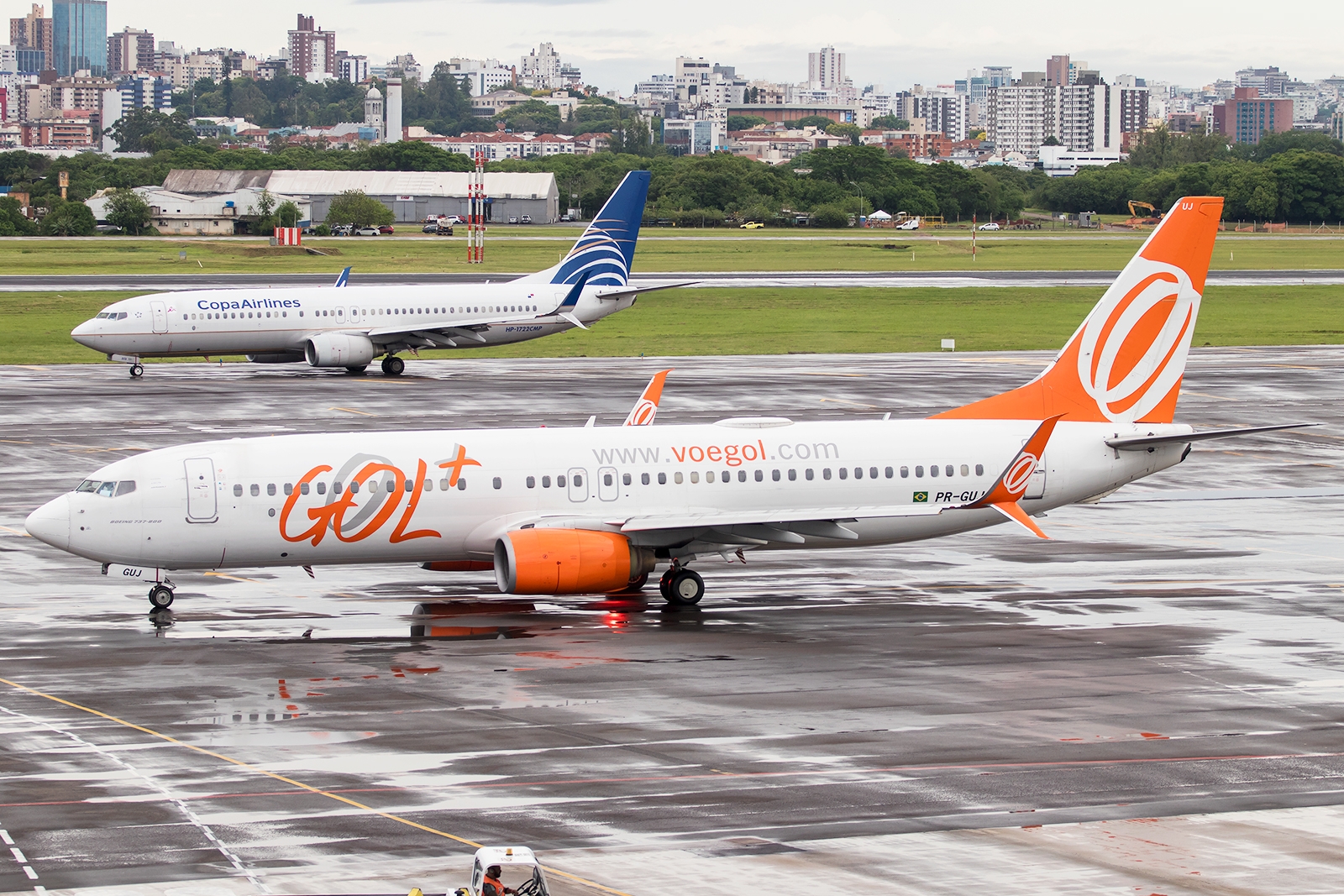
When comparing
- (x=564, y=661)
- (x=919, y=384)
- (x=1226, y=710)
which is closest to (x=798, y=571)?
(x=564, y=661)

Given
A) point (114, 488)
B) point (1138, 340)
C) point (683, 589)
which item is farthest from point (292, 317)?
point (1138, 340)

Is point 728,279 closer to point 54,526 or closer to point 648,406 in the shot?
point 648,406

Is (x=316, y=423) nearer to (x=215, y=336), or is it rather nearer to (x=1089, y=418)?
(x=215, y=336)

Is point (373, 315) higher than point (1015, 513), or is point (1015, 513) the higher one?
point (373, 315)

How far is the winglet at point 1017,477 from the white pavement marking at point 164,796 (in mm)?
17780

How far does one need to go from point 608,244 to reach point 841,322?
23912 millimetres

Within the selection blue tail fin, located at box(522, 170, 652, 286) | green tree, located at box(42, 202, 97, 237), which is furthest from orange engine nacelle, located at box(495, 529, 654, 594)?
green tree, located at box(42, 202, 97, 237)

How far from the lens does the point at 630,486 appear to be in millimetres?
34719

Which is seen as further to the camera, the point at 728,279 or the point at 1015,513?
the point at 728,279

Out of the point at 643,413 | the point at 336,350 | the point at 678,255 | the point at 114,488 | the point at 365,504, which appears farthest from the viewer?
the point at 678,255

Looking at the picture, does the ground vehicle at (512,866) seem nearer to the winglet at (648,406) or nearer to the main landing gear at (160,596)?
the main landing gear at (160,596)

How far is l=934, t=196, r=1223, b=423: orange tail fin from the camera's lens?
124 ft

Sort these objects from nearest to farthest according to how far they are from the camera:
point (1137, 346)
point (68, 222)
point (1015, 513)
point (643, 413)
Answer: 1. point (1015, 513)
2. point (1137, 346)
3. point (643, 413)
4. point (68, 222)

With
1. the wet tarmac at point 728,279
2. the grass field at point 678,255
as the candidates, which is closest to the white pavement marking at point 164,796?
the wet tarmac at point 728,279
